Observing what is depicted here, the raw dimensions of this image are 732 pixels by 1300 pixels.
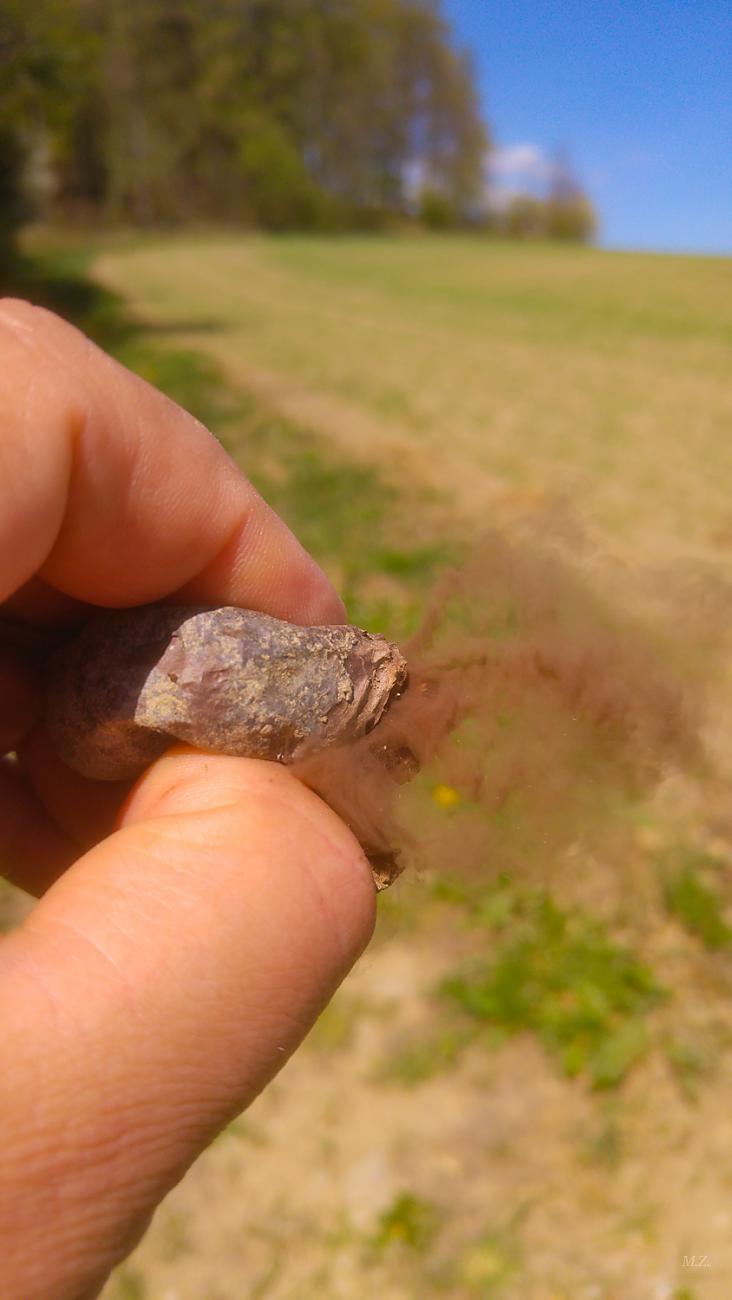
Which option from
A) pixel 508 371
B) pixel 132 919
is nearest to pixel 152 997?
pixel 132 919

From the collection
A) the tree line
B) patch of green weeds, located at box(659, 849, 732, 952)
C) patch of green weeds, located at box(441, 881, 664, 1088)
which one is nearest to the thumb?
patch of green weeds, located at box(441, 881, 664, 1088)

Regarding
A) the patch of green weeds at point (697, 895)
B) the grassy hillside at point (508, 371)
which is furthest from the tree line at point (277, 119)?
the patch of green weeds at point (697, 895)

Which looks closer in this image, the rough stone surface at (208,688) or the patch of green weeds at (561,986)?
the rough stone surface at (208,688)

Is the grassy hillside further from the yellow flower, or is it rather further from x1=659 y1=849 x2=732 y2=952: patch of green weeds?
the yellow flower

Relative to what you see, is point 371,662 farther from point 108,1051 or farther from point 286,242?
point 286,242

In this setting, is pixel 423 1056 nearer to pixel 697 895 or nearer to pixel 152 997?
pixel 697 895

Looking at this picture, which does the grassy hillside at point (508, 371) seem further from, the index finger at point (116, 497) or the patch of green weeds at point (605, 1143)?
the patch of green weeds at point (605, 1143)
